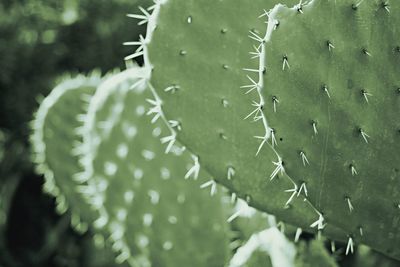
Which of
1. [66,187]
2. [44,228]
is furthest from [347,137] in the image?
[44,228]

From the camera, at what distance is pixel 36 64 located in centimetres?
275

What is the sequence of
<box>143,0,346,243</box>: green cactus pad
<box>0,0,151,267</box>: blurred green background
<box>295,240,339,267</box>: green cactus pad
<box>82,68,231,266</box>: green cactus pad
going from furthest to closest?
1. <box>0,0,151,267</box>: blurred green background
2. <box>82,68,231,266</box>: green cactus pad
3. <box>295,240,339,267</box>: green cactus pad
4. <box>143,0,346,243</box>: green cactus pad

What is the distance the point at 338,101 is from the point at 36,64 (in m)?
2.08

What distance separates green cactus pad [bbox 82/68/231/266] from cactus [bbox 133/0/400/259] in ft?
1.35

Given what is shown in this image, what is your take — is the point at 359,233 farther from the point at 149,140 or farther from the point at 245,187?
the point at 149,140

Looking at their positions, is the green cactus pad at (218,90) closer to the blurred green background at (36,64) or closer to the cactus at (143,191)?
the cactus at (143,191)

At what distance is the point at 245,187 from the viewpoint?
1.01 meters

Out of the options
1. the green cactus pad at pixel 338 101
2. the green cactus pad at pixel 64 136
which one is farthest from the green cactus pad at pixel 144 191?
the green cactus pad at pixel 338 101

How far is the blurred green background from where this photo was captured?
262 cm

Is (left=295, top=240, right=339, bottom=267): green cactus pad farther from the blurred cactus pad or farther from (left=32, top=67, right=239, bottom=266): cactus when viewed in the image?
(left=32, top=67, right=239, bottom=266): cactus

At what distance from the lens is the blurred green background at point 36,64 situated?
2621 mm

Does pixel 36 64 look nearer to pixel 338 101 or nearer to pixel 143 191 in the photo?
pixel 143 191

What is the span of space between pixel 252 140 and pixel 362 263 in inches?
25.4

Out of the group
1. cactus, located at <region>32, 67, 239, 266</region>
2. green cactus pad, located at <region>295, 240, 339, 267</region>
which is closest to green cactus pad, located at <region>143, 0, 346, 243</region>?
green cactus pad, located at <region>295, 240, 339, 267</region>
